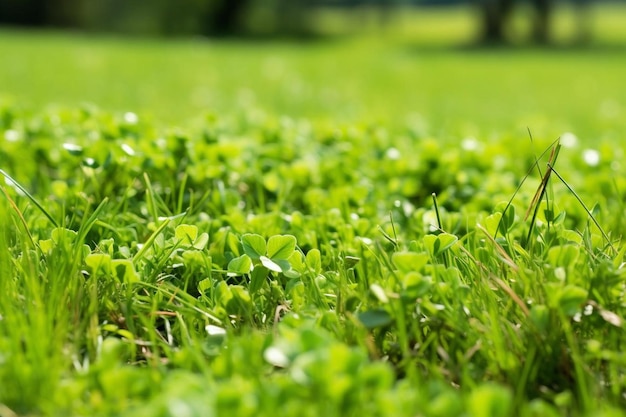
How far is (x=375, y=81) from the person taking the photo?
39.2ft

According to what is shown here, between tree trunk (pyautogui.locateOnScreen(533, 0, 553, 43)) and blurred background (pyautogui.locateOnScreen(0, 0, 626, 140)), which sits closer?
blurred background (pyautogui.locateOnScreen(0, 0, 626, 140))

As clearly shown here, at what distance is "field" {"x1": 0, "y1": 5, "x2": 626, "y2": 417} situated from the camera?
1279mm

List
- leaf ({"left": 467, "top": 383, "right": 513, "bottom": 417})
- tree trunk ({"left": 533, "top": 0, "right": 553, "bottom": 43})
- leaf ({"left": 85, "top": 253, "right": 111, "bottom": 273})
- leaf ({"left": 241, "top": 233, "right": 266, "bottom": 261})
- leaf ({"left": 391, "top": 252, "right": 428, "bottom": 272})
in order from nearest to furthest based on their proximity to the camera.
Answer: leaf ({"left": 467, "top": 383, "right": 513, "bottom": 417}) → leaf ({"left": 391, "top": 252, "right": 428, "bottom": 272}) → leaf ({"left": 85, "top": 253, "right": 111, "bottom": 273}) → leaf ({"left": 241, "top": 233, "right": 266, "bottom": 261}) → tree trunk ({"left": 533, "top": 0, "right": 553, "bottom": 43})

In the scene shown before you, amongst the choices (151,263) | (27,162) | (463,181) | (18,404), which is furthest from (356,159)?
(18,404)

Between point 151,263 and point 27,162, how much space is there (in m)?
1.50

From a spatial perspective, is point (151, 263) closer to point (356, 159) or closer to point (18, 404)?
point (18, 404)

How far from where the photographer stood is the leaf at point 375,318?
1482 millimetres

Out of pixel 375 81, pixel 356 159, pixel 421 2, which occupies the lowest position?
pixel 421 2

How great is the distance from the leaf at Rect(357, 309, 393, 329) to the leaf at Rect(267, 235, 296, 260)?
14.0 inches

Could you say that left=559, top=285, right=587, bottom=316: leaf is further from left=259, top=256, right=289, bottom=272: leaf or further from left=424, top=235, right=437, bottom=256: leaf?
left=259, top=256, right=289, bottom=272: leaf

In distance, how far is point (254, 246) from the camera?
6.08 feet

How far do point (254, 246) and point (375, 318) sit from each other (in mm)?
449

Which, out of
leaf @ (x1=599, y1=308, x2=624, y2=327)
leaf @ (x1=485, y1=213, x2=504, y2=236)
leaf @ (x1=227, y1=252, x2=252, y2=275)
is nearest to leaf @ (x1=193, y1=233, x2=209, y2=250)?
leaf @ (x1=227, y1=252, x2=252, y2=275)

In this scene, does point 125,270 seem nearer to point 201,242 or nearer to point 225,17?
point 201,242
